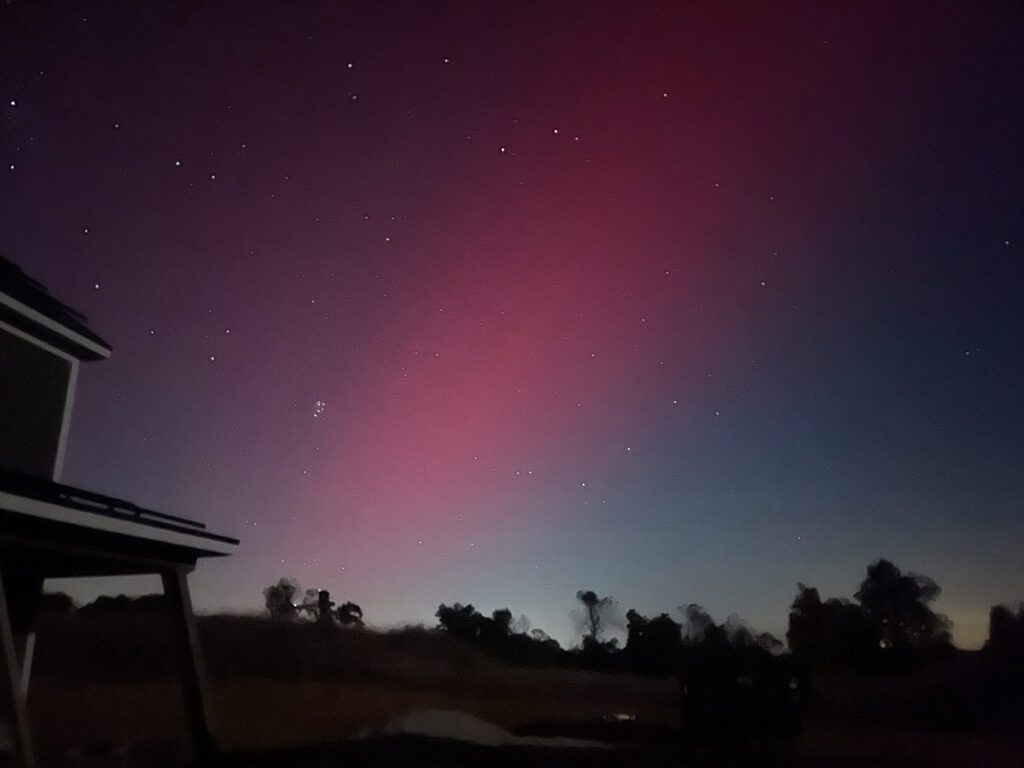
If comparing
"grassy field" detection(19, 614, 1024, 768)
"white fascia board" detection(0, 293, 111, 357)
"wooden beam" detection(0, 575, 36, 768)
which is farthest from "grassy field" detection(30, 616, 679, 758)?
"wooden beam" detection(0, 575, 36, 768)

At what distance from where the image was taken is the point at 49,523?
7418mm

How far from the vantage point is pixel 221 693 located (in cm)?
2028

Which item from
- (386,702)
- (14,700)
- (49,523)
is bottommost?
(386,702)

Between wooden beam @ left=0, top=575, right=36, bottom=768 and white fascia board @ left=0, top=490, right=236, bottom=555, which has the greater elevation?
white fascia board @ left=0, top=490, right=236, bottom=555

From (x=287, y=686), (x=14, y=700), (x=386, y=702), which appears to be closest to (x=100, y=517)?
(x=14, y=700)

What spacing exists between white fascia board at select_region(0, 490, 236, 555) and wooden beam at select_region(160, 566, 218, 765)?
0.39m

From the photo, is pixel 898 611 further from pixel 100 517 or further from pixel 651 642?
pixel 100 517

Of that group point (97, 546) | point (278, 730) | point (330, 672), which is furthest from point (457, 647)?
point (97, 546)

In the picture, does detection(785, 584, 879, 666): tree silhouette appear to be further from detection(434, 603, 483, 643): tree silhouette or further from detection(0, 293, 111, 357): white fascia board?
detection(0, 293, 111, 357): white fascia board

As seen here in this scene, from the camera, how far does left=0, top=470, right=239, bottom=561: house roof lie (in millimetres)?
6876

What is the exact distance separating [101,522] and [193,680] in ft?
6.79

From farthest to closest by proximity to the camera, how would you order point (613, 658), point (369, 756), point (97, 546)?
point (613, 658) → point (369, 756) → point (97, 546)

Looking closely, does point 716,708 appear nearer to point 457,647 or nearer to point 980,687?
point 980,687

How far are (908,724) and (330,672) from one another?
12.9 metres
